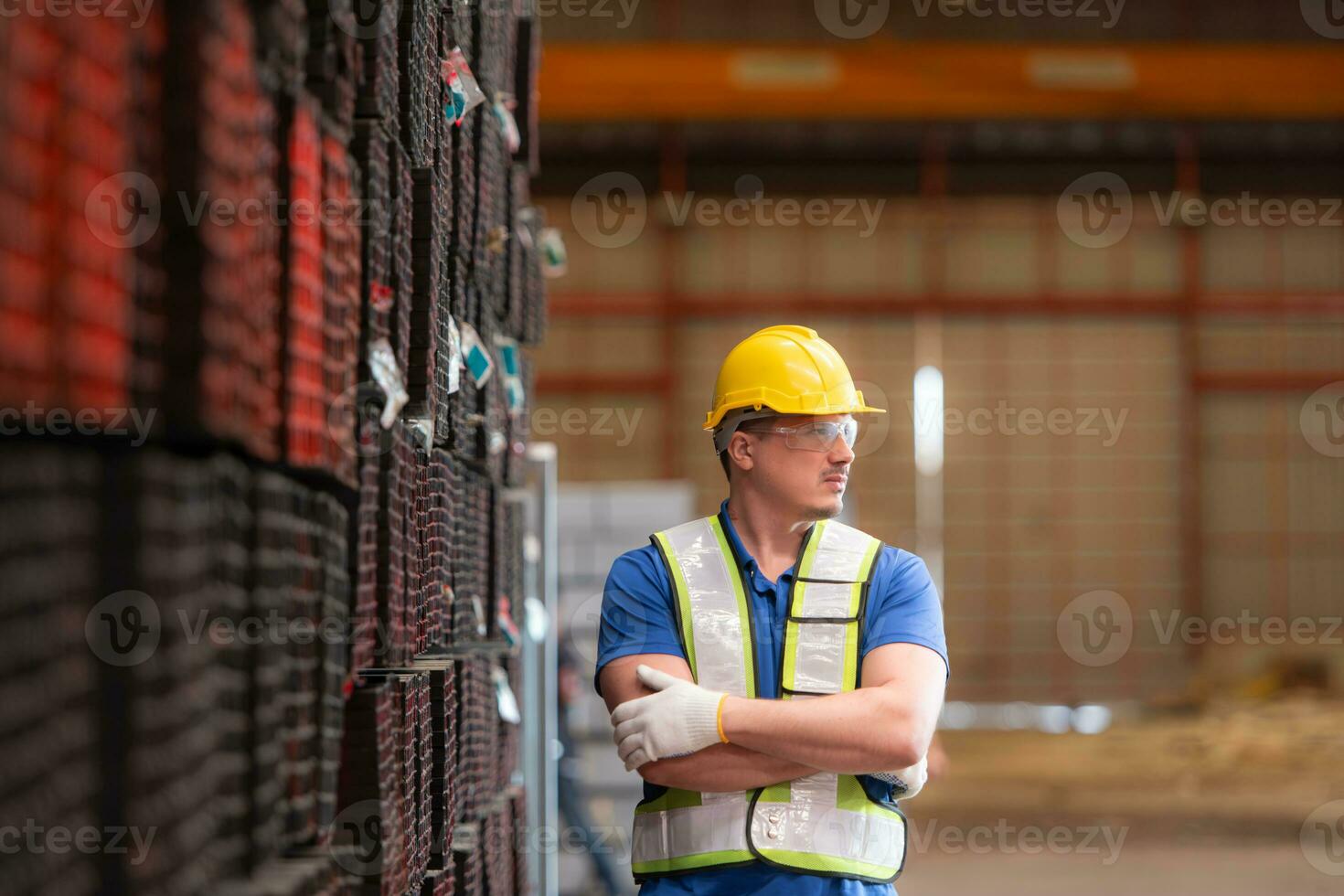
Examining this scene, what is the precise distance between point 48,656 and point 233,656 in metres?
0.27

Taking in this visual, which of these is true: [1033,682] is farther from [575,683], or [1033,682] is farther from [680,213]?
[575,683]

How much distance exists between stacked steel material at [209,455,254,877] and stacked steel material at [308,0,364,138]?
44 cm

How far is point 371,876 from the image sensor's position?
1.59 m

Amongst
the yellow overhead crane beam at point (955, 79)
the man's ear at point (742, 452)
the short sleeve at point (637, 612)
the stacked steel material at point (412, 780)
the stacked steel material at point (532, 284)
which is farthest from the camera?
the yellow overhead crane beam at point (955, 79)

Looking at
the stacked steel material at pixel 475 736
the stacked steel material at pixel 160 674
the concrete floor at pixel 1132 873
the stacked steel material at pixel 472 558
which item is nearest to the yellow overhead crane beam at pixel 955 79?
the concrete floor at pixel 1132 873

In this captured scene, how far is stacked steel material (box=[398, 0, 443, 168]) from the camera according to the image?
1.91 meters

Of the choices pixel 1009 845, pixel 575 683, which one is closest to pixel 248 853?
pixel 575 683

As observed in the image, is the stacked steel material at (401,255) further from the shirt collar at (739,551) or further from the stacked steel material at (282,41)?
the shirt collar at (739,551)

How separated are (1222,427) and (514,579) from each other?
14.0 meters

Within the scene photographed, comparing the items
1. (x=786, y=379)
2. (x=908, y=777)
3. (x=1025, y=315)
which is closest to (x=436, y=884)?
(x=908, y=777)

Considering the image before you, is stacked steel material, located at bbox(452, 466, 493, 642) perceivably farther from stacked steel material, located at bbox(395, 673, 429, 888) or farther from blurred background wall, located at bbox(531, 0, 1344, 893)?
blurred background wall, located at bbox(531, 0, 1344, 893)

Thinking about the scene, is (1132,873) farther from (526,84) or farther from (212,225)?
(212,225)

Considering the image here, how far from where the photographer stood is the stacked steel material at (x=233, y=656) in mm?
1057

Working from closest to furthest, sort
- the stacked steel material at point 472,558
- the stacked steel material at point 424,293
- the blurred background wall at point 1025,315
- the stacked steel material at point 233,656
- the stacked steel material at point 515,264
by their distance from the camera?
the stacked steel material at point 233,656 < the stacked steel material at point 424,293 < the stacked steel material at point 472,558 < the stacked steel material at point 515,264 < the blurred background wall at point 1025,315
